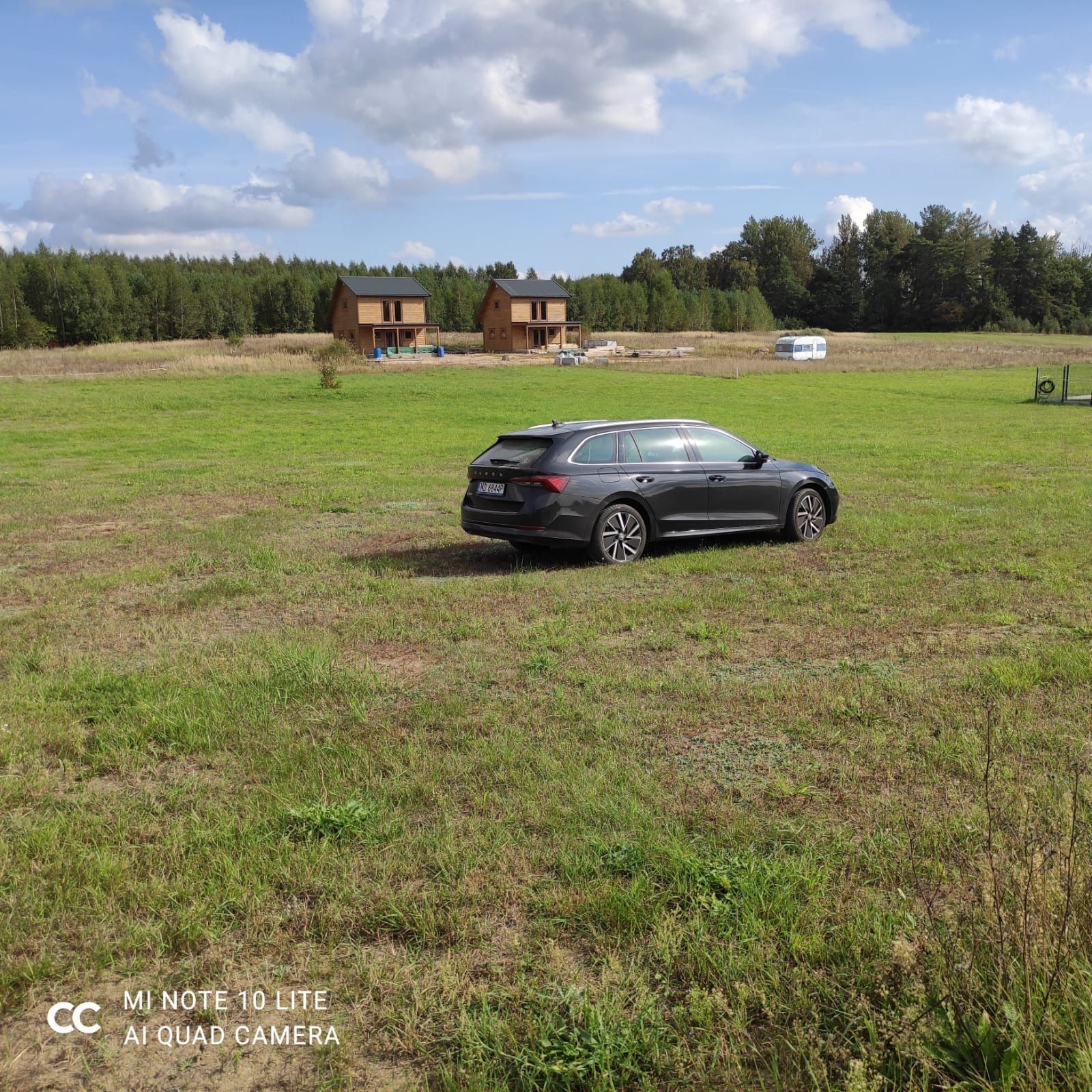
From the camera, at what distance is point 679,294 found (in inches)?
5399

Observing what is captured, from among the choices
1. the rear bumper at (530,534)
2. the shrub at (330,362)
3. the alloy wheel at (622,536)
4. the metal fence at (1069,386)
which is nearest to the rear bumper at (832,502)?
the alloy wheel at (622,536)

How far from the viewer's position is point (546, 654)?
6.98m

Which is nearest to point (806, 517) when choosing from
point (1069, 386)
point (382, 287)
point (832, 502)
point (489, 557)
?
point (832, 502)

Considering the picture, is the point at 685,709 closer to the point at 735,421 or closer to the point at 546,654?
the point at 546,654

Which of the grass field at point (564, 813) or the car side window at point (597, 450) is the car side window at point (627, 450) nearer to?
the car side window at point (597, 450)

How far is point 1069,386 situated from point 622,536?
36390 millimetres

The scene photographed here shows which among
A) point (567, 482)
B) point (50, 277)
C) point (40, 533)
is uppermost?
point (50, 277)

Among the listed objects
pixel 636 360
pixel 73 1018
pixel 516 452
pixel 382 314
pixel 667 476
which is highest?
pixel 382 314

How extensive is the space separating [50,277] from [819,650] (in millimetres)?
125389

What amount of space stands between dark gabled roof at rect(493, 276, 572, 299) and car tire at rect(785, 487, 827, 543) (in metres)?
79.2

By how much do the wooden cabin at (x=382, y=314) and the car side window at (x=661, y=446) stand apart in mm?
71723

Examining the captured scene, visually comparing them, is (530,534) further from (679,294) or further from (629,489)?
(679,294)

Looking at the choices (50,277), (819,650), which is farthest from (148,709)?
(50,277)

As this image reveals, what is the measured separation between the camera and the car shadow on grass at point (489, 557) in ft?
34.3
